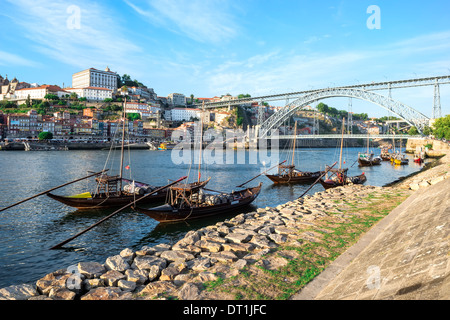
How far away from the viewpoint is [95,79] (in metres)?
128

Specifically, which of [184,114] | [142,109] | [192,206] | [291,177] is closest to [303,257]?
[192,206]

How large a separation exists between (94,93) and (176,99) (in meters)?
44.0

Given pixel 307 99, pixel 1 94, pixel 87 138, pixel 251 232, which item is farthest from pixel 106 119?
pixel 251 232

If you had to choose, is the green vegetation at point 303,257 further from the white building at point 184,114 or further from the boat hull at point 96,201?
the white building at point 184,114

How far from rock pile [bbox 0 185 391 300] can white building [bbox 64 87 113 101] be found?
125 m

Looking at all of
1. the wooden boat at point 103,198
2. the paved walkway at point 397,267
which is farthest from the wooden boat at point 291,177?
the paved walkway at point 397,267

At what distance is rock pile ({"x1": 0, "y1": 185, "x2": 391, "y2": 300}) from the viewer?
6309mm

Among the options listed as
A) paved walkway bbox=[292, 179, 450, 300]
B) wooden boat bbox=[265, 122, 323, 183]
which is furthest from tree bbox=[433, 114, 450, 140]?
paved walkway bbox=[292, 179, 450, 300]

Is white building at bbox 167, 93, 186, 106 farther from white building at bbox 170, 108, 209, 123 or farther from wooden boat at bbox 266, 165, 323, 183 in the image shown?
wooden boat at bbox 266, 165, 323, 183

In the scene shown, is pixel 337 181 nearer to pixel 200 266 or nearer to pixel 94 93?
pixel 200 266

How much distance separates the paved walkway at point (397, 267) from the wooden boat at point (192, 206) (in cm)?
909

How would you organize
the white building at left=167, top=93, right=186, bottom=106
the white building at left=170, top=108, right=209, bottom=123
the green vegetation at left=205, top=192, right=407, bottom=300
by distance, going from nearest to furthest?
the green vegetation at left=205, top=192, right=407, bottom=300 < the white building at left=170, top=108, right=209, bottom=123 < the white building at left=167, top=93, right=186, bottom=106
